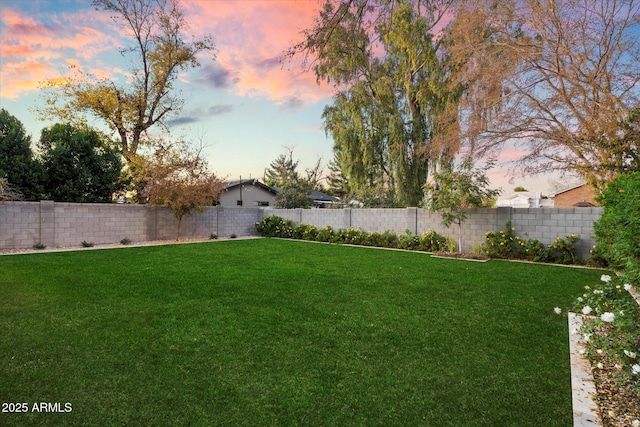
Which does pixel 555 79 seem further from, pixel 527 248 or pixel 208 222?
pixel 208 222

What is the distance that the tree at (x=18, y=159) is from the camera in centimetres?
1356

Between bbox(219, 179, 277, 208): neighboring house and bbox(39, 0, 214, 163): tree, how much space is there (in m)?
6.95

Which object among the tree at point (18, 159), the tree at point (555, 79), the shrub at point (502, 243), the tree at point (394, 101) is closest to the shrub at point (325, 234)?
the tree at point (394, 101)

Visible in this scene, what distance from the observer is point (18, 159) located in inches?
538

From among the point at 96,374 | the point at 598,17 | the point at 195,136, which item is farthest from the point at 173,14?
the point at 96,374

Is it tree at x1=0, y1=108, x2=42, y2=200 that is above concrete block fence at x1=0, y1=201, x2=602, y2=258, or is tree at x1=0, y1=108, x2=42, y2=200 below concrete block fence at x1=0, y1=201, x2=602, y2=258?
above

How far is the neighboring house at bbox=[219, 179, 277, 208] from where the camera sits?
2495 centimetres

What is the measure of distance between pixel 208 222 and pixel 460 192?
1023cm

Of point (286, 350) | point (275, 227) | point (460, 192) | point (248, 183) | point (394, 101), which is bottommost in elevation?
point (286, 350)

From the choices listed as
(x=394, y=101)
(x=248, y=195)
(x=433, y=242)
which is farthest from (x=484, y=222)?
(x=248, y=195)

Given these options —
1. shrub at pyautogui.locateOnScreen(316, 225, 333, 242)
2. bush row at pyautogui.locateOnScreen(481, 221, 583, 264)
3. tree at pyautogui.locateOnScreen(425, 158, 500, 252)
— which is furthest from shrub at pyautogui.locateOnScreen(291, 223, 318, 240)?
bush row at pyautogui.locateOnScreen(481, 221, 583, 264)

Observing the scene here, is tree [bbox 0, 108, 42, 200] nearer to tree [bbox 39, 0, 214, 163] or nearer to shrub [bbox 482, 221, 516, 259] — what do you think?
tree [bbox 39, 0, 214, 163]

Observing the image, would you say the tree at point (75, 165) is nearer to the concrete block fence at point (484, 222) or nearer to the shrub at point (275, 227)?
the shrub at point (275, 227)

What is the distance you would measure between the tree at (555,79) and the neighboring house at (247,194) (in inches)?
657
